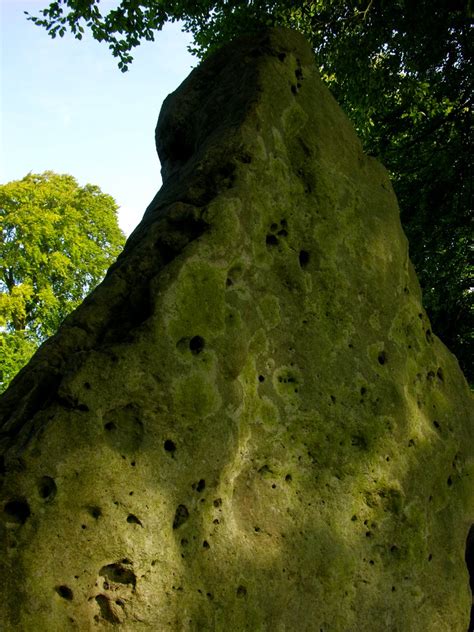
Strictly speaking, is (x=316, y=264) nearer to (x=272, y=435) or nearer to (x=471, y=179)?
(x=272, y=435)

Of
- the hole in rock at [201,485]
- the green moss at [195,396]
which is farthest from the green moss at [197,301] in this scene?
the hole in rock at [201,485]

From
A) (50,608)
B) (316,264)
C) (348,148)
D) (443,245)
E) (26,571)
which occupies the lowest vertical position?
(50,608)

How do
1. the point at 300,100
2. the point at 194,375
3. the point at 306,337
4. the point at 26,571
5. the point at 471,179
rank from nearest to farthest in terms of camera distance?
the point at 26,571
the point at 194,375
the point at 306,337
the point at 300,100
the point at 471,179

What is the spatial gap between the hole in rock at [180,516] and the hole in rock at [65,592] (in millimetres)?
617

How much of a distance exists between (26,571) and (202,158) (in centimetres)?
278

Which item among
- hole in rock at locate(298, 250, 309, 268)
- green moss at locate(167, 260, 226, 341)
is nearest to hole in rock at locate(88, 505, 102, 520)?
green moss at locate(167, 260, 226, 341)

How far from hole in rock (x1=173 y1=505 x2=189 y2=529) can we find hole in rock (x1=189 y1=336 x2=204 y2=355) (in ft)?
2.84

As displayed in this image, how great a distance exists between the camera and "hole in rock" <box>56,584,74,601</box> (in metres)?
3.06

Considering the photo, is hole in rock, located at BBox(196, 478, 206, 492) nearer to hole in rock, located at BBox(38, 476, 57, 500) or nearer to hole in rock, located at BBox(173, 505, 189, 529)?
hole in rock, located at BBox(173, 505, 189, 529)

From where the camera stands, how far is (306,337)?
4.38m

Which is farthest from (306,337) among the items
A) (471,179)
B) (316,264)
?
(471,179)

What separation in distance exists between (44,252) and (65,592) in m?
19.2

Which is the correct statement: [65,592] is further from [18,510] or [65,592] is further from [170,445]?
[170,445]

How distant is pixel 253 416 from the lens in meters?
3.94
